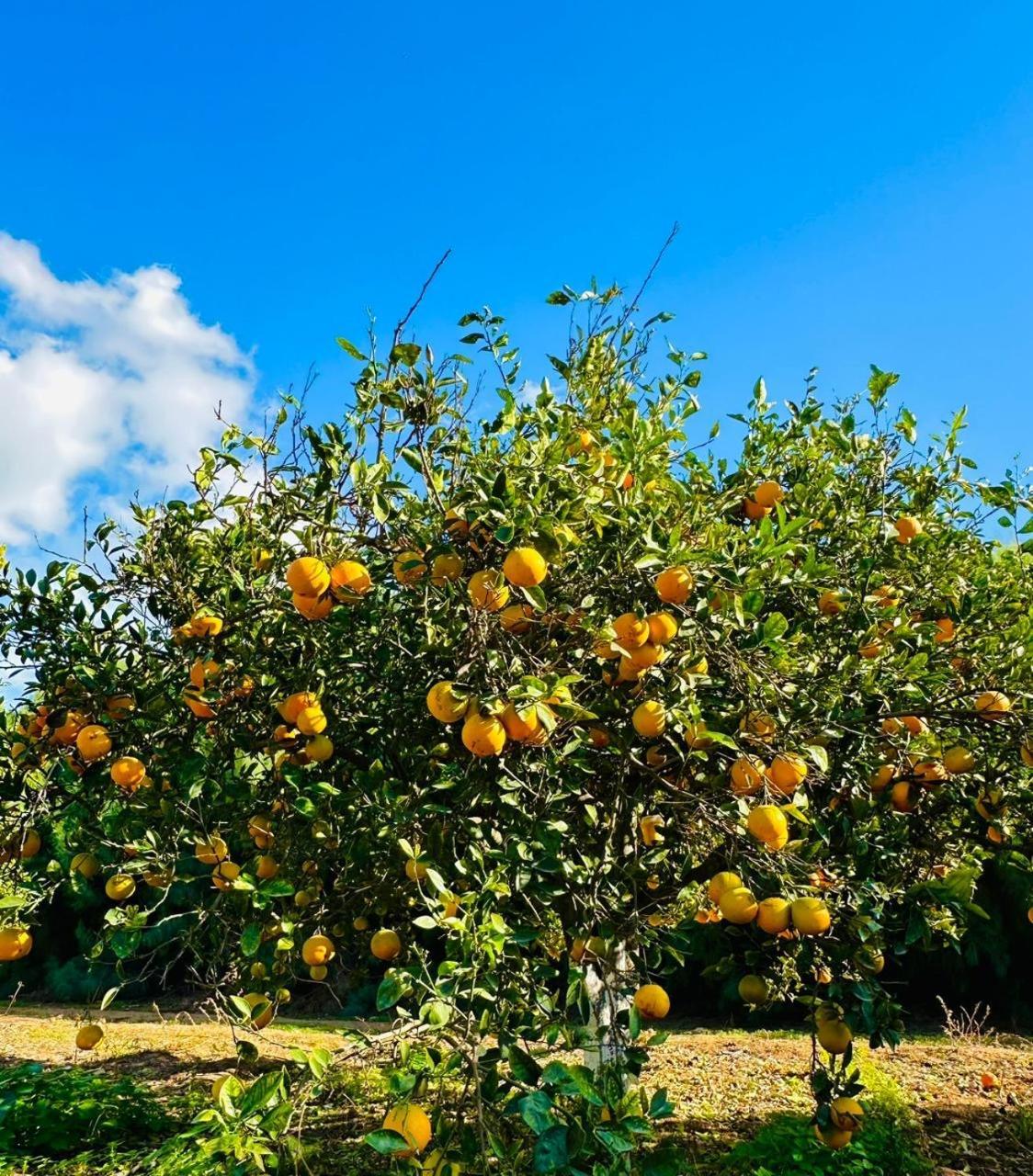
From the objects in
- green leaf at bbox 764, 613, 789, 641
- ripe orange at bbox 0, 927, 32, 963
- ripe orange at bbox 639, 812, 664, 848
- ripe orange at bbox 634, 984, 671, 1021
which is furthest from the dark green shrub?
green leaf at bbox 764, 613, 789, 641

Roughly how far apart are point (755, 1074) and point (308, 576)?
16.3 ft

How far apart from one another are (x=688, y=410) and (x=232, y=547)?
1.61 m

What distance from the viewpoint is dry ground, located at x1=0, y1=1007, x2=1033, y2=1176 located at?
13.4 feet

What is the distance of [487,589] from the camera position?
2.07m

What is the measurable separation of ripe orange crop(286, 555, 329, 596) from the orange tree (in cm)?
1

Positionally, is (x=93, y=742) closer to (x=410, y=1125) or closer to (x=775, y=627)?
(x=410, y=1125)

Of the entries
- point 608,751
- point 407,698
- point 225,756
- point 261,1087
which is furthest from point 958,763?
point 225,756

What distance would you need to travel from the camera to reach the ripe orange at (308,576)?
6.96 ft

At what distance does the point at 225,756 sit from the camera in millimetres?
2881

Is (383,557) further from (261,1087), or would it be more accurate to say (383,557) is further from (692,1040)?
(692,1040)

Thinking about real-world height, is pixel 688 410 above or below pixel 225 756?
above

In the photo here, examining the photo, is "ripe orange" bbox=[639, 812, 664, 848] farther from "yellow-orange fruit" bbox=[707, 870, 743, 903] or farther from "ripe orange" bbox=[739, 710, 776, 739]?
"ripe orange" bbox=[739, 710, 776, 739]

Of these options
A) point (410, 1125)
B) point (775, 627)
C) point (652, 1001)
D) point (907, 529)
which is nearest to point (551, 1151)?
point (410, 1125)

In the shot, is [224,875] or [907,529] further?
[907,529]
